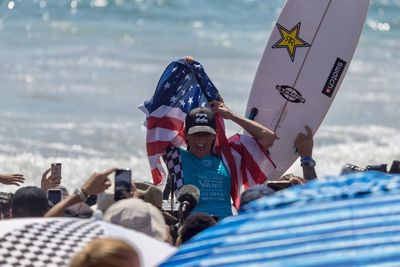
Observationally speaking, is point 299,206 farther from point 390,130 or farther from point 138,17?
point 138,17

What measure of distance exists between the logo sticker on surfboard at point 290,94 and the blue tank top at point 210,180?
146 cm

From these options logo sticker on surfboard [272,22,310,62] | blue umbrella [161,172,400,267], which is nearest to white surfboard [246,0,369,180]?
logo sticker on surfboard [272,22,310,62]

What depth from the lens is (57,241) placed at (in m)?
4.34

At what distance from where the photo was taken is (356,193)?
157 inches

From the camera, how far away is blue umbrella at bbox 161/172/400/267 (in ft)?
12.4

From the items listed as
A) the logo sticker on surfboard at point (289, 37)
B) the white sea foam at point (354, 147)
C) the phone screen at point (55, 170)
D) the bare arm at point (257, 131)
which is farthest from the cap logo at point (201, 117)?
the white sea foam at point (354, 147)

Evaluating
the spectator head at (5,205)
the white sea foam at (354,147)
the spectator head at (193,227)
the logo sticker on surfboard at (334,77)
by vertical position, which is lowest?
the white sea foam at (354,147)

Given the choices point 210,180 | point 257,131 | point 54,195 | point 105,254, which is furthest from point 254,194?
point 257,131

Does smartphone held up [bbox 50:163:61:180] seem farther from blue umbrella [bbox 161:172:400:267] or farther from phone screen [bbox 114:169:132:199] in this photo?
blue umbrella [bbox 161:172:400:267]

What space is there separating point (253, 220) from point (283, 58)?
15.7 feet

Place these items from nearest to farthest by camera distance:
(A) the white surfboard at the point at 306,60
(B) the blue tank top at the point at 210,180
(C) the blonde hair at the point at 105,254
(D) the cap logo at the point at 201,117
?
(C) the blonde hair at the point at 105,254 < (B) the blue tank top at the point at 210,180 < (D) the cap logo at the point at 201,117 < (A) the white surfboard at the point at 306,60

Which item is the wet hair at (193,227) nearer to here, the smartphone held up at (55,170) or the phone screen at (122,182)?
the phone screen at (122,182)

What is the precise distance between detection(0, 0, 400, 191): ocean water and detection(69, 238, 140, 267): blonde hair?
8.07m

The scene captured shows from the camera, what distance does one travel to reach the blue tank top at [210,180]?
6.92 metres
